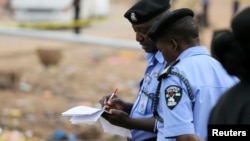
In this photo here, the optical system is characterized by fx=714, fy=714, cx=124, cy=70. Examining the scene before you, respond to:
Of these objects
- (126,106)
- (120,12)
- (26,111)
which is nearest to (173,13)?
(126,106)

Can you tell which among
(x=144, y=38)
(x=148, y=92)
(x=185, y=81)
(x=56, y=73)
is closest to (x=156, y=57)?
(x=144, y=38)

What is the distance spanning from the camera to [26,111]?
367 inches

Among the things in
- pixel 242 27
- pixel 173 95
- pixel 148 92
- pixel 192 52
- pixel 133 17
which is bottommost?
pixel 148 92

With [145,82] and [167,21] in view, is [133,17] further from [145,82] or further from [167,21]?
[167,21]

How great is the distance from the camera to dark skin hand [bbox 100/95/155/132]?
3.72 meters

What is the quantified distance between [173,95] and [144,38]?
68 cm

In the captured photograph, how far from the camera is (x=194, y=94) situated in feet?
10.7

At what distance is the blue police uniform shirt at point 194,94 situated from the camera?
3.22 m

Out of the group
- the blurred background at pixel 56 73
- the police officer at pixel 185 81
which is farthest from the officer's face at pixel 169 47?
the blurred background at pixel 56 73

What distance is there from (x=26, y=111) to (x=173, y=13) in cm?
616

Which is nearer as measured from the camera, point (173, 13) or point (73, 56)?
point (173, 13)

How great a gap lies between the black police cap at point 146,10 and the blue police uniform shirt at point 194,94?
50 cm

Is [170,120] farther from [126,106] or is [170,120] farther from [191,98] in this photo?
[126,106]

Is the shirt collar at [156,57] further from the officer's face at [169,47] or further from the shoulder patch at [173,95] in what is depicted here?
the shoulder patch at [173,95]
